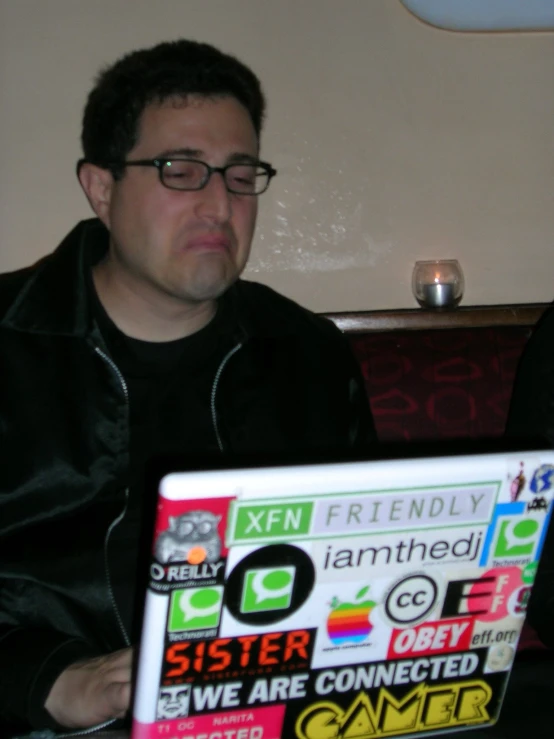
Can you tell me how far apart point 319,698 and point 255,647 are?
0.25 feet

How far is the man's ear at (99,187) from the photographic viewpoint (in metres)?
1.29

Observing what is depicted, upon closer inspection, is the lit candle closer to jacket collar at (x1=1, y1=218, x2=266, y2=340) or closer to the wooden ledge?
the wooden ledge

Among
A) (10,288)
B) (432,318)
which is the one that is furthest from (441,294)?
(10,288)

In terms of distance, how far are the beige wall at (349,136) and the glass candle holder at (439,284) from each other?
0.07 m

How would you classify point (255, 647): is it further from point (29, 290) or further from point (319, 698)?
point (29, 290)

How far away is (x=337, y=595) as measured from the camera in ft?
1.72

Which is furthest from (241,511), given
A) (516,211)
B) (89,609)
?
(516,211)

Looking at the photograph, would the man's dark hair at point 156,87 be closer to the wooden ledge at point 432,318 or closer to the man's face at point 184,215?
the man's face at point 184,215

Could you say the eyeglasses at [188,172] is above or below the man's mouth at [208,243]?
above

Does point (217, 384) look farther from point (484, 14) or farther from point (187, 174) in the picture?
point (484, 14)

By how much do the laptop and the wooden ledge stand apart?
3.69 feet

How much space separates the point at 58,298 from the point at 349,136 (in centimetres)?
93

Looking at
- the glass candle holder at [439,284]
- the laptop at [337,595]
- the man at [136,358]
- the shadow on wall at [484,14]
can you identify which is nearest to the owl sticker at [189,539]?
the laptop at [337,595]

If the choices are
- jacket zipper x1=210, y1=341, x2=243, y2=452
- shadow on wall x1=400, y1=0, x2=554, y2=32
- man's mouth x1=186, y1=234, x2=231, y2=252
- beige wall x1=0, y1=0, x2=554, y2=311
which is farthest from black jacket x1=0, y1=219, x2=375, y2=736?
shadow on wall x1=400, y1=0, x2=554, y2=32
